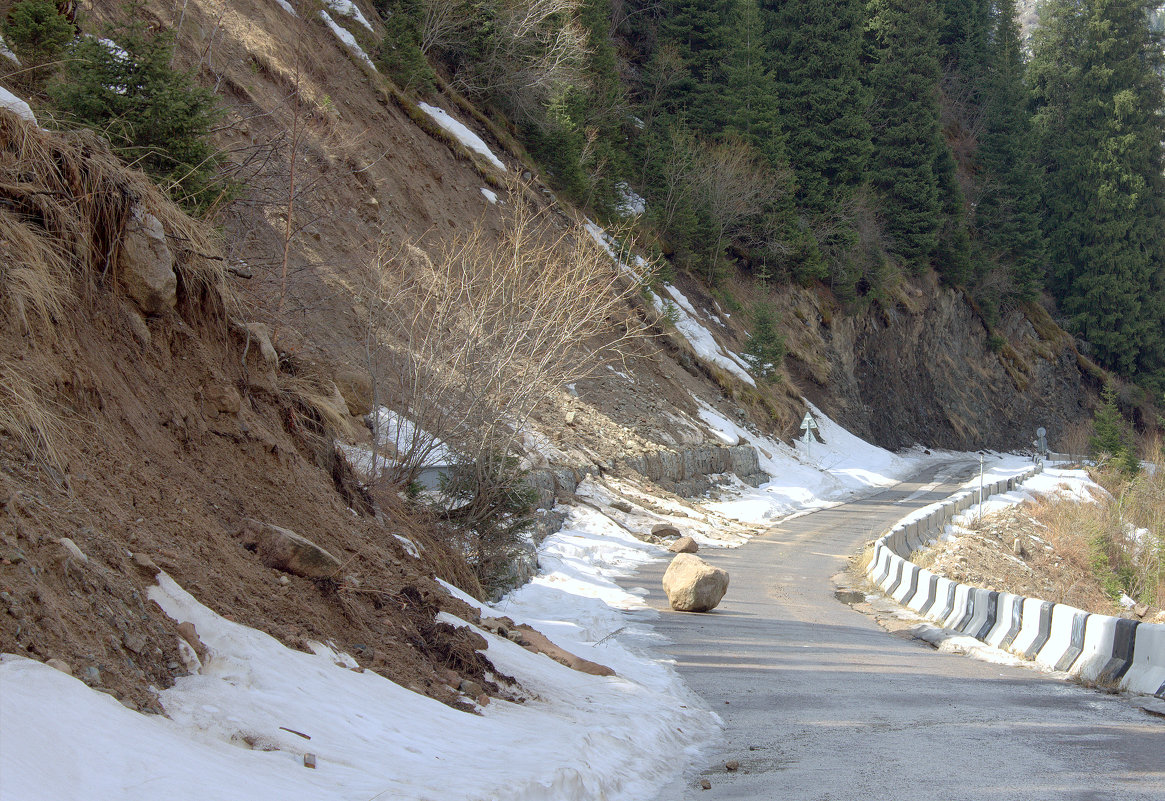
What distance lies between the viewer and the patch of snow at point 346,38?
81.7 feet

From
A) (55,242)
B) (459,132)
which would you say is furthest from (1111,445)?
(55,242)

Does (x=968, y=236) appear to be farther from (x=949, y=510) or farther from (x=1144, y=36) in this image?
(x=949, y=510)

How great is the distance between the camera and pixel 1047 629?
9.08 meters

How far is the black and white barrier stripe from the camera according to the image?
770 cm

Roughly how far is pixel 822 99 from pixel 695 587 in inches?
1608

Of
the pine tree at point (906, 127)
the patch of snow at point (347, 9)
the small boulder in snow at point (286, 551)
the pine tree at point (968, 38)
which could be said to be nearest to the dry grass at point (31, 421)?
the small boulder in snow at point (286, 551)

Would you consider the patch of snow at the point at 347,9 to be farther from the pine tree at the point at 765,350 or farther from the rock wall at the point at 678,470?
the pine tree at the point at 765,350

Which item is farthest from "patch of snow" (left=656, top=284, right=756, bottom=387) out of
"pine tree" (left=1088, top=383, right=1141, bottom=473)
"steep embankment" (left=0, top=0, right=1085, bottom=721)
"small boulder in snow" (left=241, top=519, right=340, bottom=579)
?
"small boulder in snow" (left=241, top=519, right=340, bottom=579)

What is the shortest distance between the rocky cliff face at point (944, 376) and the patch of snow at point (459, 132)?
19.8 metres

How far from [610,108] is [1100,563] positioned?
Answer: 2662cm

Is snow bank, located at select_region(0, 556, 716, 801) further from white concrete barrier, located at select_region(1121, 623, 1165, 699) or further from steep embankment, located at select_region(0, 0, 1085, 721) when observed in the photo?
white concrete barrier, located at select_region(1121, 623, 1165, 699)

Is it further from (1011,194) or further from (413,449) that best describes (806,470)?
(1011,194)

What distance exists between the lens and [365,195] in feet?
71.7

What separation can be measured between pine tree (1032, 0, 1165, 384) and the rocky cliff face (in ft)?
10.8
